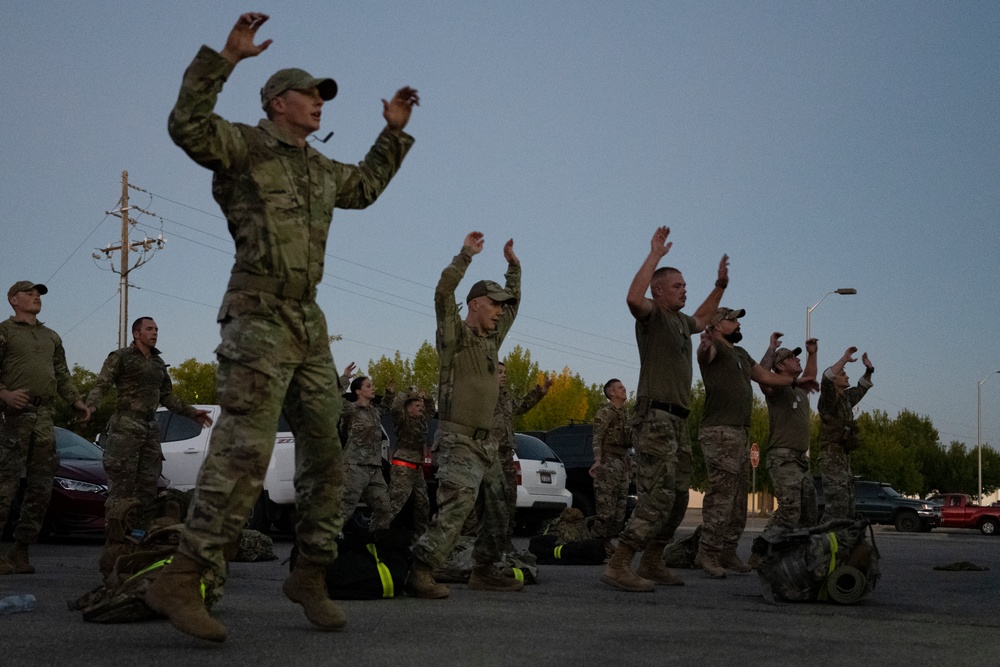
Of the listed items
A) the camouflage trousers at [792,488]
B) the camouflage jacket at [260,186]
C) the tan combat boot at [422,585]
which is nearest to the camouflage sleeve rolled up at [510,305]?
the tan combat boot at [422,585]

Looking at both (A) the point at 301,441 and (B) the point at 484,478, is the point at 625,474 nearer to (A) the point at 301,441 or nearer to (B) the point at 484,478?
(B) the point at 484,478

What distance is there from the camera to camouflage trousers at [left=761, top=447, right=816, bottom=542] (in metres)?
10.5

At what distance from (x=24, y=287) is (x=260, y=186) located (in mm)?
5181

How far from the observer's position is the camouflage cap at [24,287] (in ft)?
29.9

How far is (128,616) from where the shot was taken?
5.18m

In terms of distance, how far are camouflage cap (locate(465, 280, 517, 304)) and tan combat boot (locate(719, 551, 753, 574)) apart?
3787 mm

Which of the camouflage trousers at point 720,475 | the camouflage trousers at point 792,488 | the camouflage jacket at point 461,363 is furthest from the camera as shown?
the camouflage trousers at point 792,488

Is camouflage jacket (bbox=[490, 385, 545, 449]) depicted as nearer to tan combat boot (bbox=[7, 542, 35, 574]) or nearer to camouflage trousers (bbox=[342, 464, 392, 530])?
camouflage trousers (bbox=[342, 464, 392, 530])

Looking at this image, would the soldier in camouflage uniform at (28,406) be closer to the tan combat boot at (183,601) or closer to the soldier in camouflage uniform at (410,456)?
the tan combat boot at (183,601)

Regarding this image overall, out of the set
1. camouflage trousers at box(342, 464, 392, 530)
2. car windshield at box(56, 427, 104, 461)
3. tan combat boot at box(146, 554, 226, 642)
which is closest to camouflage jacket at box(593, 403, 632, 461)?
camouflage trousers at box(342, 464, 392, 530)

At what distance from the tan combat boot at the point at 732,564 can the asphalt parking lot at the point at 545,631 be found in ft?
7.38

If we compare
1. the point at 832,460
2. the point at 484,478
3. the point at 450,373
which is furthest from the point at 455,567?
the point at 832,460

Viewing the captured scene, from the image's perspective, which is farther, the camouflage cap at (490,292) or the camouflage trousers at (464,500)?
the camouflage cap at (490,292)

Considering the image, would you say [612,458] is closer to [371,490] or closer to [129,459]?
[371,490]
